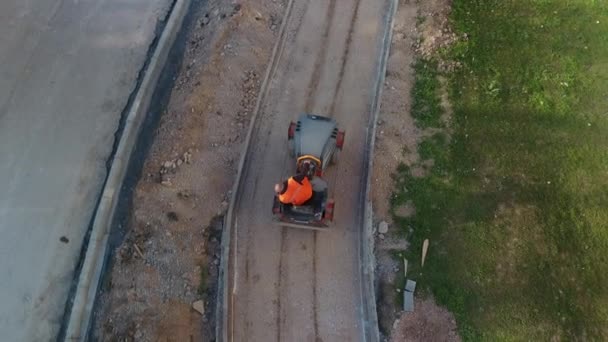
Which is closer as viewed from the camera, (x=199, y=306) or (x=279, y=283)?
(x=199, y=306)

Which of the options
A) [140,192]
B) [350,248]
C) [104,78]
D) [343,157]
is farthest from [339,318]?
[104,78]

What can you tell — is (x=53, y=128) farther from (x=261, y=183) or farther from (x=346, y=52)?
(x=346, y=52)

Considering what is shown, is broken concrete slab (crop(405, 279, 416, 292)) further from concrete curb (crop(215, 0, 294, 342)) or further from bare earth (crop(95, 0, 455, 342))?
concrete curb (crop(215, 0, 294, 342))

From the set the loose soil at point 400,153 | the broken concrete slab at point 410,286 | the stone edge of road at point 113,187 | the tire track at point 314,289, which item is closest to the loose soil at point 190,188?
the stone edge of road at point 113,187

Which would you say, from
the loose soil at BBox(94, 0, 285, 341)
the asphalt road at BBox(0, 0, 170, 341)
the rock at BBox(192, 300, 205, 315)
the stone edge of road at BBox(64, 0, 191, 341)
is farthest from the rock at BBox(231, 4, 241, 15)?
the rock at BBox(192, 300, 205, 315)

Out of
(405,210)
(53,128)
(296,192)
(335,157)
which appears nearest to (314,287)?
(296,192)

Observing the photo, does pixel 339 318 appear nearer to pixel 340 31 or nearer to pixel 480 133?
pixel 480 133
